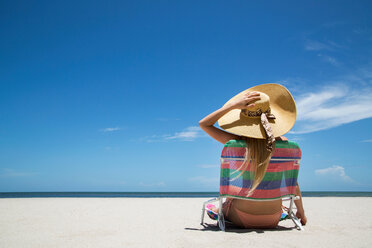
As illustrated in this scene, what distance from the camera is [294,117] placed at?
11.3ft

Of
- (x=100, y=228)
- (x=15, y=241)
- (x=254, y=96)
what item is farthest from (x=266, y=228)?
(x=15, y=241)

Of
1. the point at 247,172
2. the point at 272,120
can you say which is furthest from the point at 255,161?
the point at 272,120

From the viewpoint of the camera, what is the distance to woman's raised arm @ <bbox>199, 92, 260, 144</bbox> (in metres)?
3.21

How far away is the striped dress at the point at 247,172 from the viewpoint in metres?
3.14

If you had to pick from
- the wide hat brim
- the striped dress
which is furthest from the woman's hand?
the striped dress

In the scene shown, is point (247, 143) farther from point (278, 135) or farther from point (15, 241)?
point (15, 241)

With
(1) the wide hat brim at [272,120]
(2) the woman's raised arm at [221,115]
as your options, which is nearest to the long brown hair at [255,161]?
(1) the wide hat brim at [272,120]

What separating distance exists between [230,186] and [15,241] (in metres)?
2.60

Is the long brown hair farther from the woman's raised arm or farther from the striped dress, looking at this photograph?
the woman's raised arm

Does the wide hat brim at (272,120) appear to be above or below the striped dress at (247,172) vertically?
above

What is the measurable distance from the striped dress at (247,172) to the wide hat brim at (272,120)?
166mm

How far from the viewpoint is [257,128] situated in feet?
10.5

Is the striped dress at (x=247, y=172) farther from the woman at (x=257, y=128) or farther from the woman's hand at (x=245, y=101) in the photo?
the woman's hand at (x=245, y=101)

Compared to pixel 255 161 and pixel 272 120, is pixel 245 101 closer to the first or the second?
pixel 272 120
